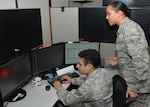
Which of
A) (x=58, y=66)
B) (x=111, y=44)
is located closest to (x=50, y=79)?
(x=58, y=66)

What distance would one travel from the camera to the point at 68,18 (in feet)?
6.93

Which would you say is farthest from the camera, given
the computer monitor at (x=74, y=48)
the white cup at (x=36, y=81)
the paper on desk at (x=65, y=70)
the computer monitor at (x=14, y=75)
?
the computer monitor at (x=74, y=48)

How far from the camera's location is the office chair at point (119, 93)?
127 centimetres

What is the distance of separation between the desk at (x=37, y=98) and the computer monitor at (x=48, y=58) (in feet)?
0.72

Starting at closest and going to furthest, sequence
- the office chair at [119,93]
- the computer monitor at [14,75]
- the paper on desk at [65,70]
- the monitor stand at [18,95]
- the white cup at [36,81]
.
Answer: the office chair at [119,93] → the computer monitor at [14,75] → the monitor stand at [18,95] → the white cup at [36,81] → the paper on desk at [65,70]

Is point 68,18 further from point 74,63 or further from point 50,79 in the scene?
point 50,79

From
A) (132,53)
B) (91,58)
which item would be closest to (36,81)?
(91,58)

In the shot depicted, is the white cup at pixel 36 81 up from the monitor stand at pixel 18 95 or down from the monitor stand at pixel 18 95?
up

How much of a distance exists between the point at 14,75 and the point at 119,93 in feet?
2.98

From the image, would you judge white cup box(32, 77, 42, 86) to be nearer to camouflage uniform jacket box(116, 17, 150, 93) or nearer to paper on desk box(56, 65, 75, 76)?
paper on desk box(56, 65, 75, 76)

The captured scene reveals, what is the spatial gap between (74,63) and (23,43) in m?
0.77

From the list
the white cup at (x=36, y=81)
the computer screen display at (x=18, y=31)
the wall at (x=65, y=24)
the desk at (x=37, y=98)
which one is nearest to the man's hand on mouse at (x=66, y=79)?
the desk at (x=37, y=98)

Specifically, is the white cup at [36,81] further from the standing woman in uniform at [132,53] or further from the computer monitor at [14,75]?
the standing woman in uniform at [132,53]

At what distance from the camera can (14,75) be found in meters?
1.55
